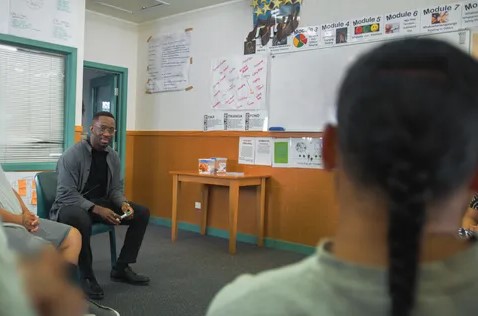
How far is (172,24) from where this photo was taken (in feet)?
16.1

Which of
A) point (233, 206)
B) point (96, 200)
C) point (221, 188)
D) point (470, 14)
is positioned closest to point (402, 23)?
point (470, 14)

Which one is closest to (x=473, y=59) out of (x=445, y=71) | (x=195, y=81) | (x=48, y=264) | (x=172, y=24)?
(x=445, y=71)

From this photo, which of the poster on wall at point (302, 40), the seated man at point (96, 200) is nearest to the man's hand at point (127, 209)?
the seated man at point (96, 200)

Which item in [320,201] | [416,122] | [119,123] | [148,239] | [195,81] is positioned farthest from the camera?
[119,123]

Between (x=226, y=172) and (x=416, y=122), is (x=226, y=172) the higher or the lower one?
the lower one

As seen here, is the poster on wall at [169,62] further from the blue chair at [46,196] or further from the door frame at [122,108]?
the blue chair at [46,196]

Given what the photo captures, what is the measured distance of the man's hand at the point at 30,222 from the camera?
2.11m

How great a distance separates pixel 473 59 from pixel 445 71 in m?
0.05

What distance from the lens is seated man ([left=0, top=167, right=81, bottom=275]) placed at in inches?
80.9

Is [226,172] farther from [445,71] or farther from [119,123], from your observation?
[445,71]

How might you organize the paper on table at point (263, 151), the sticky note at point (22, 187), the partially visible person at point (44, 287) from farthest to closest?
the paper on table at point (263, 151), the sticky note at point (22, 187), the partially visible person at point (44, 287)

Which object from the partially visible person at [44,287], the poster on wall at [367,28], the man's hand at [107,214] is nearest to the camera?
the partially visible person at [44,287]

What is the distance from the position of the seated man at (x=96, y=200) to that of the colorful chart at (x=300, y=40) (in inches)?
71.7

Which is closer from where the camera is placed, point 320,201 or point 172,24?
point 320,201
